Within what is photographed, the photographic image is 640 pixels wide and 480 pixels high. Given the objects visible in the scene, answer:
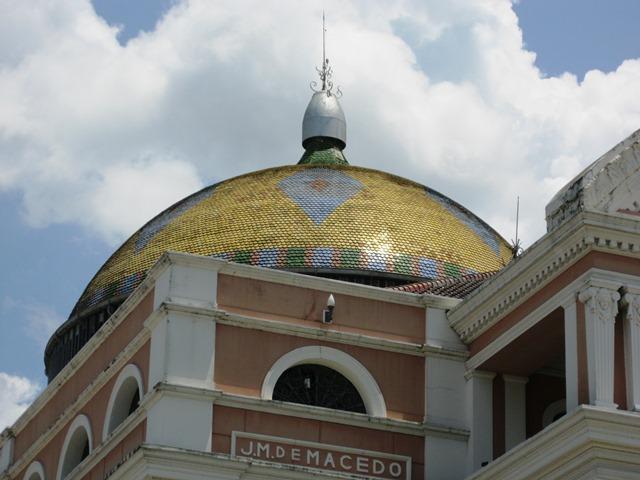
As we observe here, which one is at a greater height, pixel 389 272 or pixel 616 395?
pixel 389 272

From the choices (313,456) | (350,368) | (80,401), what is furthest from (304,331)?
(80,401)

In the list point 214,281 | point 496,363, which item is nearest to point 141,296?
point 214,281

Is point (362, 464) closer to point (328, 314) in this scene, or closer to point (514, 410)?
point (328, 314)

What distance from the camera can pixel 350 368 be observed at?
25812mm

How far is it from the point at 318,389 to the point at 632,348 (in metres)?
4.88

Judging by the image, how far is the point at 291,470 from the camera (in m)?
24.5

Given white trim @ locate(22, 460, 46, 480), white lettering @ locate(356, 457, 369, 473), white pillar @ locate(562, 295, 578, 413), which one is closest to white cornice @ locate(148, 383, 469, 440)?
white lettering @ locate(356, 457, 369, 473)

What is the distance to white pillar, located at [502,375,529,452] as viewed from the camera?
2584cm

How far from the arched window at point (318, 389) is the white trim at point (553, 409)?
2701mm

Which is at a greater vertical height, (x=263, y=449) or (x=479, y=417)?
(x=479, y=417)

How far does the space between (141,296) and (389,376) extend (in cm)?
374

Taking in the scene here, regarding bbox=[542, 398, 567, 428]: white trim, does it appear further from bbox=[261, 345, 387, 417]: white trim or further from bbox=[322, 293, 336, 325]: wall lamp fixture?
bbox=[322, 293, 336, 325]: wall lamp fixture

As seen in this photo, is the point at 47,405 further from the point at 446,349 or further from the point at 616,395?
the point at 616,395

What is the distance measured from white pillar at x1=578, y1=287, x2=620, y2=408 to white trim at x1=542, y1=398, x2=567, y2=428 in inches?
134
